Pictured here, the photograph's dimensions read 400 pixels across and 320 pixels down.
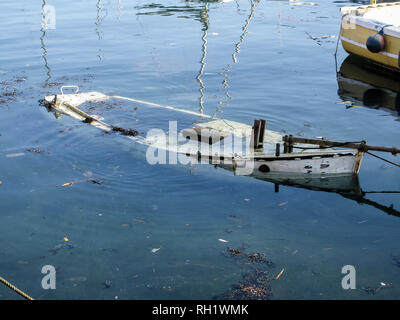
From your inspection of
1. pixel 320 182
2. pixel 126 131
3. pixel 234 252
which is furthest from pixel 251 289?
pixel 126 131

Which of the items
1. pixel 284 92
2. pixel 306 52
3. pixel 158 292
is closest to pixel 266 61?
pixel 306 52

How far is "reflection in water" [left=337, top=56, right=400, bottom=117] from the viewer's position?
18.7 metres

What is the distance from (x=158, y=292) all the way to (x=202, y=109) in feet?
32.9

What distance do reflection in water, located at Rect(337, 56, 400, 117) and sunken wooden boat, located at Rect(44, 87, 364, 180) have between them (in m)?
5.16

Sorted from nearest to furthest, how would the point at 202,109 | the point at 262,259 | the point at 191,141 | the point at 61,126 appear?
the point at 262,259 < the point at 191,141 < the point at 61,126 < the point at 202,109

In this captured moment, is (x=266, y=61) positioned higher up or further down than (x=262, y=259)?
higher up

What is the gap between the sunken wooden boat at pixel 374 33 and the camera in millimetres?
20156

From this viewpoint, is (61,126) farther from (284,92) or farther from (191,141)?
(284,92)

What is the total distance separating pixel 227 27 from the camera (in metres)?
30.5

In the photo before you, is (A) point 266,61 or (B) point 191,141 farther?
(A) point 266,61

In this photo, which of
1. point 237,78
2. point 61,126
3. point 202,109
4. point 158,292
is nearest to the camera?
point 158,292

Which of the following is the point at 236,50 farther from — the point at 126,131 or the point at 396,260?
the point at 396,260

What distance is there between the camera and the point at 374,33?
69.3 ft

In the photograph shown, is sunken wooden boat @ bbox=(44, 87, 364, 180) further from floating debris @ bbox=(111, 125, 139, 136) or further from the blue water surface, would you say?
the blue water surface
